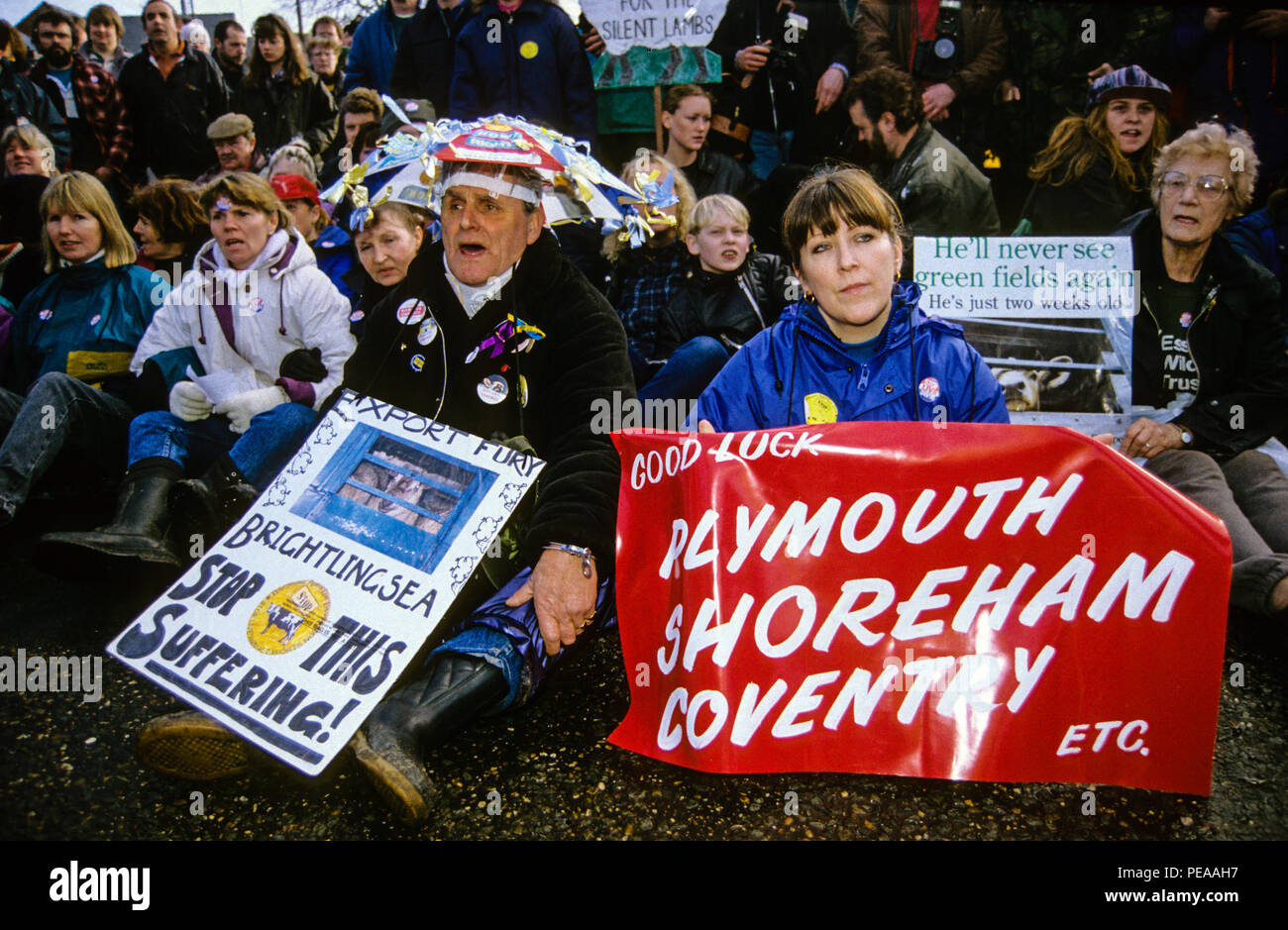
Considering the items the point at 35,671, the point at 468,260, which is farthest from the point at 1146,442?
the point at 35,671

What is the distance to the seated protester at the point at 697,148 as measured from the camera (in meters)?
5.52

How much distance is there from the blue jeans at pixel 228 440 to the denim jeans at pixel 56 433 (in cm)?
38

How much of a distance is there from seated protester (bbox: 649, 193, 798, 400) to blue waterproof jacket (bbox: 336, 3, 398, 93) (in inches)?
134

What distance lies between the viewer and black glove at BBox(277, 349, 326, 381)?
4.27 metres

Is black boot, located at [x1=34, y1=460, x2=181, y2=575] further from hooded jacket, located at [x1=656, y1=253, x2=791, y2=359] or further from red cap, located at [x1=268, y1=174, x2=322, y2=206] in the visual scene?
hooded jacket, located at [x1=656, y1=253, x2=791, y2=359]

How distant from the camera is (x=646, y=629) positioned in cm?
250

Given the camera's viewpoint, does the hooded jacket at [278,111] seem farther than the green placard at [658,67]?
Yes

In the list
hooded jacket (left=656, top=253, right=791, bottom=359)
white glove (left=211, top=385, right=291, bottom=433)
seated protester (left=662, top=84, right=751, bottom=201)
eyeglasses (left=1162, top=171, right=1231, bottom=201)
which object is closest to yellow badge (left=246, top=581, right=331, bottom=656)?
white glove (left=211, top=385, right=291, bottom=433)

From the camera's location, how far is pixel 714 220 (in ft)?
15.6

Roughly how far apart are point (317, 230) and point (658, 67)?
98.8 inches

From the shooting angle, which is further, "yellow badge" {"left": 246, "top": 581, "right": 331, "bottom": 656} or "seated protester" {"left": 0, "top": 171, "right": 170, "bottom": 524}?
"seated protester" {"left": 0, "top": 171, "right": 170, "bottom": 524}

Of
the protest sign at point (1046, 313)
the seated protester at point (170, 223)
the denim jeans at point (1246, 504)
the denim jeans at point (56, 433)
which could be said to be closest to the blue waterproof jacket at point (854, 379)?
the denim jeans at point (1246, 504)

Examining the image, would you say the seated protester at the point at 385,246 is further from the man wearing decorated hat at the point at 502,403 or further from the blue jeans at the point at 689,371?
the blue jeans at the point at 689,371
